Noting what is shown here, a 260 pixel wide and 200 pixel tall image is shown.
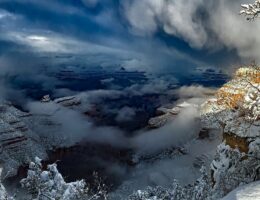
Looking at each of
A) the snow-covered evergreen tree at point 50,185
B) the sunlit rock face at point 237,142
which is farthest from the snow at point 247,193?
the snow-covered evergreen tree at point 50,185

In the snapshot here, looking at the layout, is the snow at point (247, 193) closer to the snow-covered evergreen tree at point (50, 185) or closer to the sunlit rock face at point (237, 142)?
the sunlit rock face at point (237, 142)

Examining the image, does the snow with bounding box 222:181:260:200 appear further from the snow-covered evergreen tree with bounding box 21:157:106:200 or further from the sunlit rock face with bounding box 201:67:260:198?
the snow-covered evergreen tree with bounding box 21:157:106:200

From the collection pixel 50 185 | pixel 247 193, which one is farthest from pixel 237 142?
pixel 50 185

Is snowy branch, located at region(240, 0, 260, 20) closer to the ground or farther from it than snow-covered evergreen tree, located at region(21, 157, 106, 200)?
farther from it

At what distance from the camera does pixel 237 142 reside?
29922 mm

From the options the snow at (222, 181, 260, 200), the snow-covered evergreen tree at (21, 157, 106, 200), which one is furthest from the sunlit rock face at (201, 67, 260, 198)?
the snow-covered evergreen tree at (21, 157, 106, 200)

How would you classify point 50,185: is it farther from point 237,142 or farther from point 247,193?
point 247,193

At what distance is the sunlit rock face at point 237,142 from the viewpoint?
87.2 ft

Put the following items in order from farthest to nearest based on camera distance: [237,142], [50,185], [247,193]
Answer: [50,185] < [237,142] < [247,193]

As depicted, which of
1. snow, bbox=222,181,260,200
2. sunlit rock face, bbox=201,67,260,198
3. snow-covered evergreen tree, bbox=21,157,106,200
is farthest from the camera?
snow-covered evergreen tree, bbox=21,157,106,200

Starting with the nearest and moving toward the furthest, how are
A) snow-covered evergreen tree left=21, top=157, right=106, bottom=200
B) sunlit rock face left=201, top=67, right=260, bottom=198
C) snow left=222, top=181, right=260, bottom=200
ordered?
snow left=222, top=181, right=260, bottom=200, sunlit rock face left=201, top=67, right=260, bottom=198, snow-covered evergreen tree left=21, top=157, right=106, bottom=200

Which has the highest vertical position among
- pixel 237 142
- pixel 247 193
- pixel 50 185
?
pixel 237 142

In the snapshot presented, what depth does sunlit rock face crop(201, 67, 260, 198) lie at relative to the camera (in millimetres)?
26578

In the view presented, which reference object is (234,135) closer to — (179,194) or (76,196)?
(76,196)
